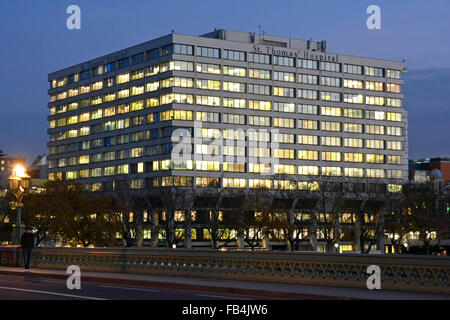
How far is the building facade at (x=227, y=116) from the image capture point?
461ft

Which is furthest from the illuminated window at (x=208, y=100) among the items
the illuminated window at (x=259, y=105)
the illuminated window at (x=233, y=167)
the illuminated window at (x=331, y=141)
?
the illuminated window at (x=331, y=141)

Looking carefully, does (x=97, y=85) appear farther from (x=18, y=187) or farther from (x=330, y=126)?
(x=18, y=187)

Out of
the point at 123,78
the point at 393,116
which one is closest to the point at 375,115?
the point at 393,116

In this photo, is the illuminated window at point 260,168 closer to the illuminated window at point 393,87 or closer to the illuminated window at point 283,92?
the illuminated window at point 283,92

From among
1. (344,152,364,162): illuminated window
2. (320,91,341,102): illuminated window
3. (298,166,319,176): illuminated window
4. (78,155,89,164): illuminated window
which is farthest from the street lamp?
(344,152,364,162): illuminated window

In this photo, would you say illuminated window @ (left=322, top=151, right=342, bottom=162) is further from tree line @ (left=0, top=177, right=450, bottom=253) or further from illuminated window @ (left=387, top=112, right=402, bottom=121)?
illuminated window @ (left=387, top=112, right=402, bottom=121)

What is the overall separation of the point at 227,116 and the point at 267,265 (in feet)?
Answer: 382

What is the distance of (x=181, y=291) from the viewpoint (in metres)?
25.6

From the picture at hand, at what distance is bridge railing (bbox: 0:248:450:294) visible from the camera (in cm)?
2361

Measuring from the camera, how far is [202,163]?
459 feet

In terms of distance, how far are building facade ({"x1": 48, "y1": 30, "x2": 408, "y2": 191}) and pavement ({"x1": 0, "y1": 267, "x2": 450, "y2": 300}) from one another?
10359 centimetres

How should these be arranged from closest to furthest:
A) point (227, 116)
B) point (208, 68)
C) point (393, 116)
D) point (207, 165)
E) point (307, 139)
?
point (207, 165) < point (208, 68) < point (227, 116) < point (307, 139) < point (393, 116)

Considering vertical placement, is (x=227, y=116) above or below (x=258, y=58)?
below
